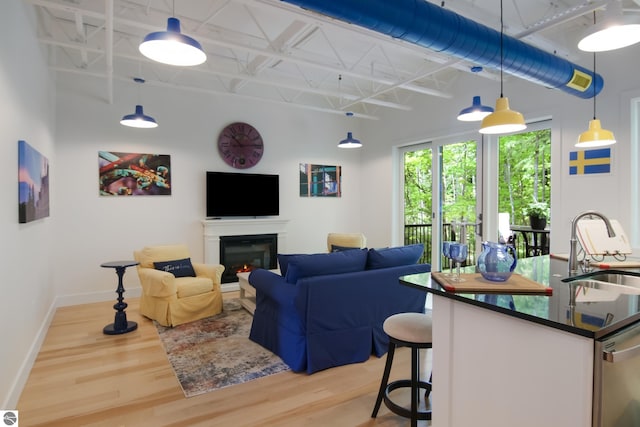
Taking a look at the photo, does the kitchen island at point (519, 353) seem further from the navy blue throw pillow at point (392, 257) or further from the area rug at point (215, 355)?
the area rug at point (215, 355)

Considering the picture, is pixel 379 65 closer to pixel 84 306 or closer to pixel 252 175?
pixel 252 175

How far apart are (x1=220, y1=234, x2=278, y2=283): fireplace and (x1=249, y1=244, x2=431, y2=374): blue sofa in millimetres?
2518

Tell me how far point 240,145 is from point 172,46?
4015 mm

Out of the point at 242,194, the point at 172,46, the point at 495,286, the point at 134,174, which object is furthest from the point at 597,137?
the point at 134,174

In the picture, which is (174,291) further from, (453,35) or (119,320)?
(453,35)

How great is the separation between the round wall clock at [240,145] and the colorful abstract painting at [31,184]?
2.61 m

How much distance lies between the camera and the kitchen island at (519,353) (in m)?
1.33

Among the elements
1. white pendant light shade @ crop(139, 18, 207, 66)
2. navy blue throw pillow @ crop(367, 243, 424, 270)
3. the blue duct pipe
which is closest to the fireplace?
navy blue throw pillow @ crop(367, 243, 424, 270)

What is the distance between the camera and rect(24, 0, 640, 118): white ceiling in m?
3.26

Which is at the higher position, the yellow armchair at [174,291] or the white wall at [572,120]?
the white wall at [572,120]

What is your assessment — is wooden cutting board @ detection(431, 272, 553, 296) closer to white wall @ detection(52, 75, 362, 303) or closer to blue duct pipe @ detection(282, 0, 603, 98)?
blue duct pipe @ detection(282, 0, 603, 98)

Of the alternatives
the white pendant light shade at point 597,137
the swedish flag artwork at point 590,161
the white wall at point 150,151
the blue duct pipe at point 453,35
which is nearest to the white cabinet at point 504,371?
the blue duct pipe at point 453,35

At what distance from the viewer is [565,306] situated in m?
1.57

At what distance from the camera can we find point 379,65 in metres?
5.39
